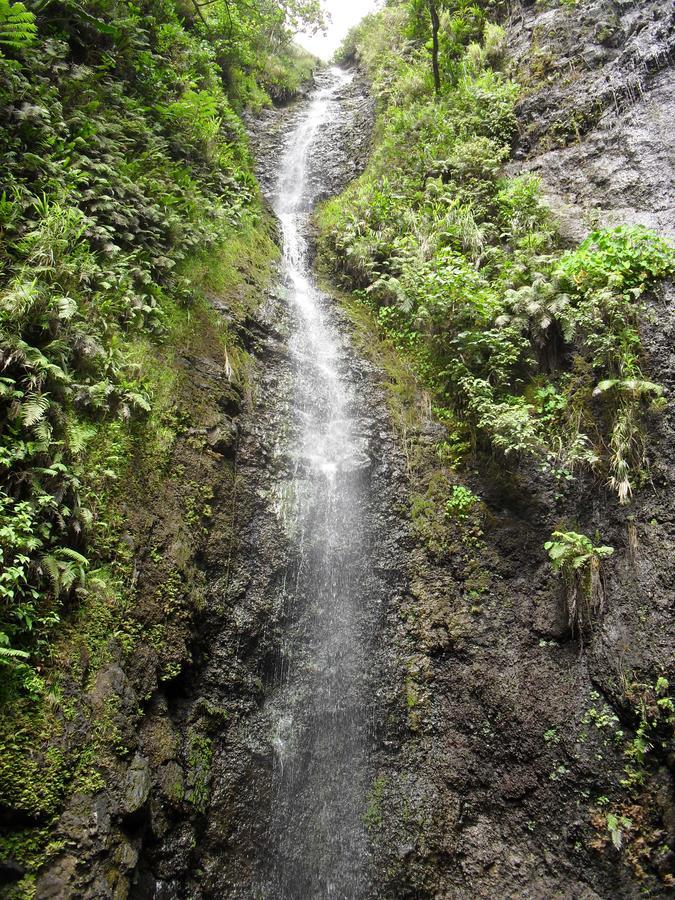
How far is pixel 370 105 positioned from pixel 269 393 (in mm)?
13910

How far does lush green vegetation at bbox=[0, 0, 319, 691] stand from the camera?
374cm

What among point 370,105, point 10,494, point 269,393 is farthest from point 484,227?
point 370,105

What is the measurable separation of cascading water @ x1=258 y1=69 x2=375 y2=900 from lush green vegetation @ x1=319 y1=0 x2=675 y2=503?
5.51 feet

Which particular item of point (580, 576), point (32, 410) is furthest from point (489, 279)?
point (32, 410)

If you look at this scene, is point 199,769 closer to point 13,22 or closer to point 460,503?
point 460,503

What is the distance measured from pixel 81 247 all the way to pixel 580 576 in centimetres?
680

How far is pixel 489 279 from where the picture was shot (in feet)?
25.6

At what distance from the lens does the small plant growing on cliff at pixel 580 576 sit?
4977 mm

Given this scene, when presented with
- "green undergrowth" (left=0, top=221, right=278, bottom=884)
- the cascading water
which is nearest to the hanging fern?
"green undergrowth" (left=0, top=221, right=278, bottom=884)

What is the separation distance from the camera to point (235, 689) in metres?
5.30

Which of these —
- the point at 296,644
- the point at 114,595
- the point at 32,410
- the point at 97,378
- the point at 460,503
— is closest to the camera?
the point at 32,410

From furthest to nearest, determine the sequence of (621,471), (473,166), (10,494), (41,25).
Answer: (473,166)
(41,25)
(621,471)
(10,494)

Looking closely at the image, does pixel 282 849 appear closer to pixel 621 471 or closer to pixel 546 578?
pixel 546 578

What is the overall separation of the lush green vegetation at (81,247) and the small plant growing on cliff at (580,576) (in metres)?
4.78
